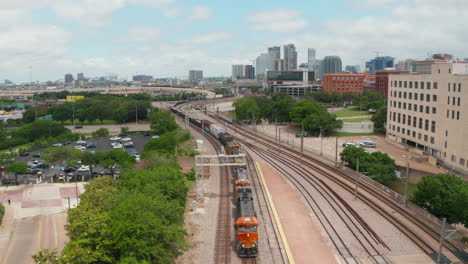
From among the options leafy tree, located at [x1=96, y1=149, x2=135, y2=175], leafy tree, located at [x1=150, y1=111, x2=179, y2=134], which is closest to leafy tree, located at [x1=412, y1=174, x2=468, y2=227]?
leafy tree, located at [x1=96, y1=149, x2=135, y2=175]

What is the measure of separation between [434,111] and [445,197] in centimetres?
2892

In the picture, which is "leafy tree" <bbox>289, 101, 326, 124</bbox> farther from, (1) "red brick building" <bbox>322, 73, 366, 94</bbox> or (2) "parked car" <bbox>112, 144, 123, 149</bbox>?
(1) "red brick building" <bbox>322, 73, 366, 94</bbox>

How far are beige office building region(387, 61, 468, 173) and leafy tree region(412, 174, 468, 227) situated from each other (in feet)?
62.4

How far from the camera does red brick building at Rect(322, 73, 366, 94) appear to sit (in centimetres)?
16488

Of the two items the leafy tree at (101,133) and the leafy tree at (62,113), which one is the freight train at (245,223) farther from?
the leafy tree at (62,113)

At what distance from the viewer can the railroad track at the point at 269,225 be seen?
1076 inches

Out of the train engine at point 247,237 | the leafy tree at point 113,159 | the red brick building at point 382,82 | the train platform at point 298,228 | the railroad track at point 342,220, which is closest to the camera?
the train engine at point 247,237

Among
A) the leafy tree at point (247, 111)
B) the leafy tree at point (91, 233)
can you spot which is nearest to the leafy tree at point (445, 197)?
the leafy tree at point (91, 233)

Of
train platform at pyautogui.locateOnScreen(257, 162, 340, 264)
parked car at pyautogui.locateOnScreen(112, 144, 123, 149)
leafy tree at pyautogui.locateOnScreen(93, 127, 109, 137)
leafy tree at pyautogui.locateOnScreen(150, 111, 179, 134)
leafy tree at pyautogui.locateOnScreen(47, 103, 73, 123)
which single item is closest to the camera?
train platform at pyautogui.locateOnScreen(257, 162, 340, 264)

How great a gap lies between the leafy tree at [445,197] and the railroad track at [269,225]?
530 inches

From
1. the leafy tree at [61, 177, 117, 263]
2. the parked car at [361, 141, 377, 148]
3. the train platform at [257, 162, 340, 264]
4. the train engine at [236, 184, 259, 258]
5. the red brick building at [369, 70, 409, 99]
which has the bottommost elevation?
the train platform at [257, 162, 340, 264]

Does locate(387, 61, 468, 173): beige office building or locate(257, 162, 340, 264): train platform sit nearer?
locate(257, 162, 340, 264): train platform

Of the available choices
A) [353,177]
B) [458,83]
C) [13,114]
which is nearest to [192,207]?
[353,177]

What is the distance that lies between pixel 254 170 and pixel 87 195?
980 inches
